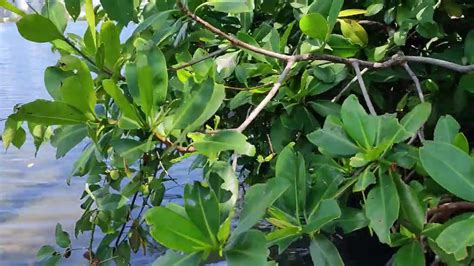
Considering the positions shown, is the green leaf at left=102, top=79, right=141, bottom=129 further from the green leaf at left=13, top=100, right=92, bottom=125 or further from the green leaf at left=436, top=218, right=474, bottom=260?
the green leaf at left=436, top=218, right=474, bottom=260

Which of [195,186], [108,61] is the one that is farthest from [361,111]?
[108,61]

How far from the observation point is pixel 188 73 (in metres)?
0.92

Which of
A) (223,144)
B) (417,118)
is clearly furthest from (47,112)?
(417,118)

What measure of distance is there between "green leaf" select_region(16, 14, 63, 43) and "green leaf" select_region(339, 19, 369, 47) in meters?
0.51

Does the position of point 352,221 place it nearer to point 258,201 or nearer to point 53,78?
point 258,201

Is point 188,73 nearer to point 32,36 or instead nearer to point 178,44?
point 178,44

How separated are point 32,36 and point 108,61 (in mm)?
111

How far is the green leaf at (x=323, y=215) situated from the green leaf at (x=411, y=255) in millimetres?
136

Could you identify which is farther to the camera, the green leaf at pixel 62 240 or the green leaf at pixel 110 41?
the green leaf at pixel 62 240

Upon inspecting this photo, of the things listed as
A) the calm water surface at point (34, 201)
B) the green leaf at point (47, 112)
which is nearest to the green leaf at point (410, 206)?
the green leaf at point (47, 112)

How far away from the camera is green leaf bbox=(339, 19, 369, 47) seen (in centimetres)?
104

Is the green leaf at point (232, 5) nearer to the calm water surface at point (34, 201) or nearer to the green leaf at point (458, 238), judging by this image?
the green leaf at point (458, 238)

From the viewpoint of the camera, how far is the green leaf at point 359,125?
62 cm

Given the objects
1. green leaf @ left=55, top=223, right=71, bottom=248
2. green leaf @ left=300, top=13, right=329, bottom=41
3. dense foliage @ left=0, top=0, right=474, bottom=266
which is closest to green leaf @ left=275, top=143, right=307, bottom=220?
dense foliage @ left=0, top=0, right=474, bottom=266
